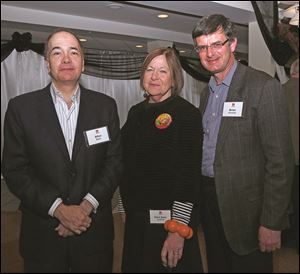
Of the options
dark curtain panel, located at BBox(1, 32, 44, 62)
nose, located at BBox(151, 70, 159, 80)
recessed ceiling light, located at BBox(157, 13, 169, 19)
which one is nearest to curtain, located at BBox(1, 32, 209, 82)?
dark curtain panel, located at BBox(1, 32, 44, 62)

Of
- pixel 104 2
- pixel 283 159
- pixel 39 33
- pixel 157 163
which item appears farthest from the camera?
pixel 39 33

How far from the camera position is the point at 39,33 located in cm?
340

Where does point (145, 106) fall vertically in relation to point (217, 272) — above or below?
above

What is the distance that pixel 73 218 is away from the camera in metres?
1.10

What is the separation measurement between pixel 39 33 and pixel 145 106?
2553 millimetres

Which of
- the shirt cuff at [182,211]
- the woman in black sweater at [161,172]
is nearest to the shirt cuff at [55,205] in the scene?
the woman in black sweater at [161,172]

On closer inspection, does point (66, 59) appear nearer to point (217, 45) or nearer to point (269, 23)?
point (217, 45)

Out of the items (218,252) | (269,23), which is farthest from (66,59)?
(269,23)

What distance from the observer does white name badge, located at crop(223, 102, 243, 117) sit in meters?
1.10

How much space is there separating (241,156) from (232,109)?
151mm

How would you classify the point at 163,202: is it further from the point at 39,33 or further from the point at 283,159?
the point at 39,33

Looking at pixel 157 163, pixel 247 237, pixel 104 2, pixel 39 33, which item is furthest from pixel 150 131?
pixel 39 33

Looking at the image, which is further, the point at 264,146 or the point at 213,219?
the point at 213,219

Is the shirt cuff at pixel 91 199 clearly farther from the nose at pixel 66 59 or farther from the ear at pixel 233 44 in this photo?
the ear at pixel 233 44
